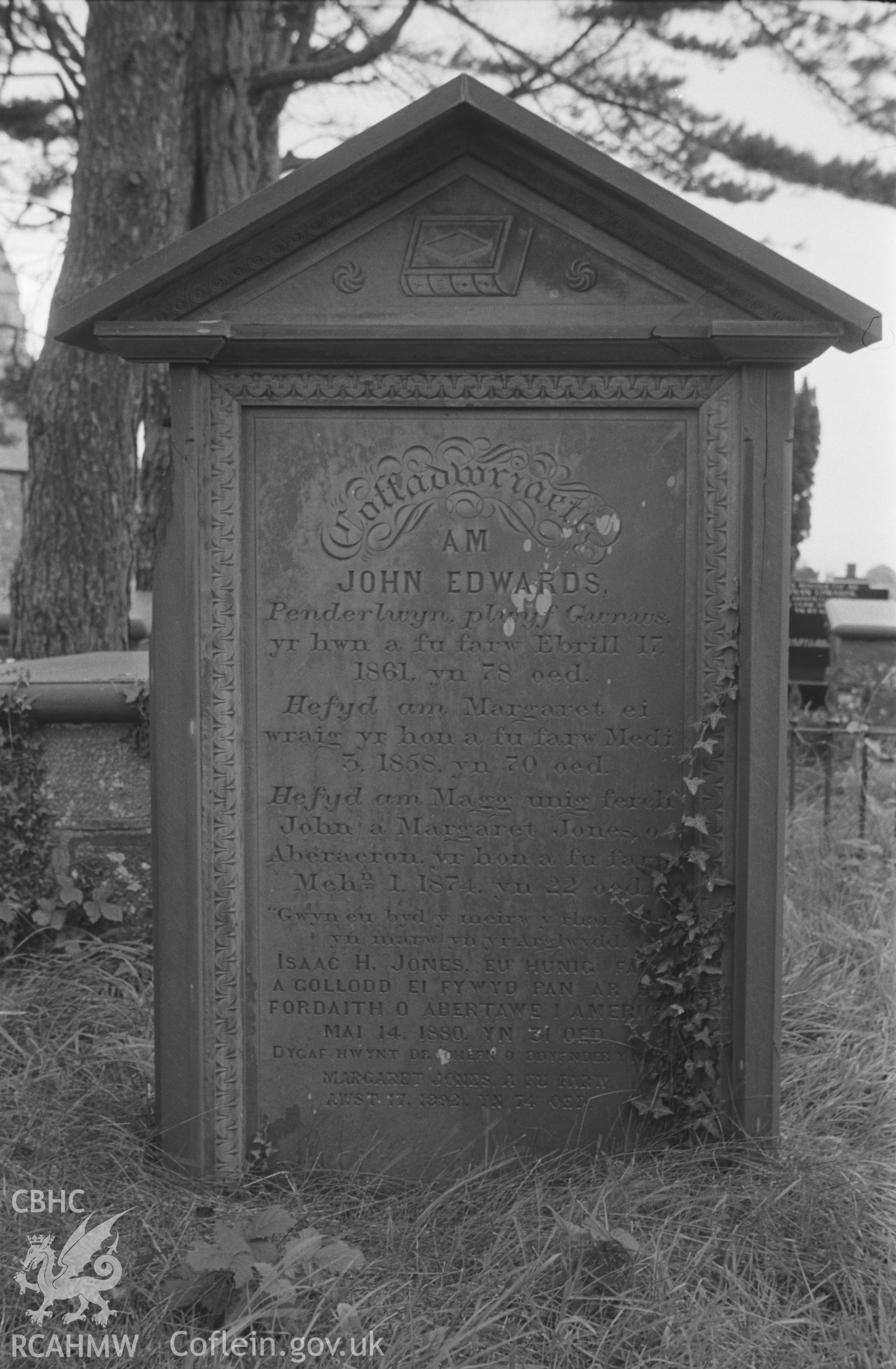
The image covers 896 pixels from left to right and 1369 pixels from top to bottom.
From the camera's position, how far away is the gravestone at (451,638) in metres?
2.81

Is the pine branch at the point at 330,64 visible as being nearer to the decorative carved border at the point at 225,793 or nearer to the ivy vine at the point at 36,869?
the ivy vine at the point at 36,869

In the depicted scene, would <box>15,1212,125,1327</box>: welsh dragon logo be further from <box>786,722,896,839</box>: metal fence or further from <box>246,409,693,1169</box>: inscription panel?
<box>786,722,896,839</box>: metal fence

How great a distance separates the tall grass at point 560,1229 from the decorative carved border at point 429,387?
6.35 ft

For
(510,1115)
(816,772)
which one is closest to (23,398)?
(816,772)

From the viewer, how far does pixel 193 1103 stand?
292 centimetres

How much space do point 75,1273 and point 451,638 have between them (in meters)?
1.68

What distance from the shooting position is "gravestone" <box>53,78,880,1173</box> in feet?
9.21

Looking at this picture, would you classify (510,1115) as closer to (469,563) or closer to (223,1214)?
(223,1214)

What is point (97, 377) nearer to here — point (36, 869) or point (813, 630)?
point (36, 869)

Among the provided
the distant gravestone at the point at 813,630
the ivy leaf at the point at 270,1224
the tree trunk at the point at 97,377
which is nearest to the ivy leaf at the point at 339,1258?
the ivy leaf at the point at 270,1224

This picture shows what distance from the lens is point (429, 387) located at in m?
2.91

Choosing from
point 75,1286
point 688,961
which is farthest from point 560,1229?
point 75,1286

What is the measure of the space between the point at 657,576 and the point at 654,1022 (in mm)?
1171

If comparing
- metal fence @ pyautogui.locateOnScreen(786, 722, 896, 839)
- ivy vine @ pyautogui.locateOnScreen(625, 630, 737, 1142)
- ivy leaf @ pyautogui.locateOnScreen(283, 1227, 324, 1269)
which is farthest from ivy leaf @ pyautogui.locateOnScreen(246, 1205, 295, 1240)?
metal fence @ pyautogui.locateOnScreen(786, 722, 896, 839)
